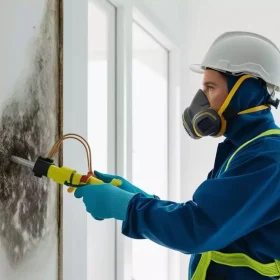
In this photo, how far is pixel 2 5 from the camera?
112 centimetres

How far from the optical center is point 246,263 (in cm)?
125

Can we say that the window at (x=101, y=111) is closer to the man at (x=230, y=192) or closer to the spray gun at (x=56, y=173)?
the man at (x=230, y=192)

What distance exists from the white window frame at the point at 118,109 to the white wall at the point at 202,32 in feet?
0.32

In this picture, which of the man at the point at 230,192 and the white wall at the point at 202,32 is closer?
the man at the point at 230,192

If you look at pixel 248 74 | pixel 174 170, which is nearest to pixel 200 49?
pixel 174 170

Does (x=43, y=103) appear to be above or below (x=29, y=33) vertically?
below

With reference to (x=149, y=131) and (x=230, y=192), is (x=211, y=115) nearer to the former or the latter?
(x=230, y=192)

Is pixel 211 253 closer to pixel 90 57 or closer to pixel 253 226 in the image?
pixel 253 226

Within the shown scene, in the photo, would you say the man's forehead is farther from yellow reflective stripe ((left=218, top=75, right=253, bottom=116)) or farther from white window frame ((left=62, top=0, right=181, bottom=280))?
white window frame ((left=62, top=0, right=181, bottom=280))

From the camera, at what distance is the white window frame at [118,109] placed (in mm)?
1496


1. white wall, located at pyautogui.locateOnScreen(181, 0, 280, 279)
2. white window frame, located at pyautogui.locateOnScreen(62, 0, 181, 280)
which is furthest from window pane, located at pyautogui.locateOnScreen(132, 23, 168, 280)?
white wall, located at pyautogui.locateOnScreen(181, 0, 280, 279)

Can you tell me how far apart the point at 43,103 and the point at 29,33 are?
0.19 m

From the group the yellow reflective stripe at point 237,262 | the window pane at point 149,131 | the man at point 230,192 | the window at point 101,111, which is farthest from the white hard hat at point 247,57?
the window pane at point 149,131

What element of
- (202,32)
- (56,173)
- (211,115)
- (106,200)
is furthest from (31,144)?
(202,32)
